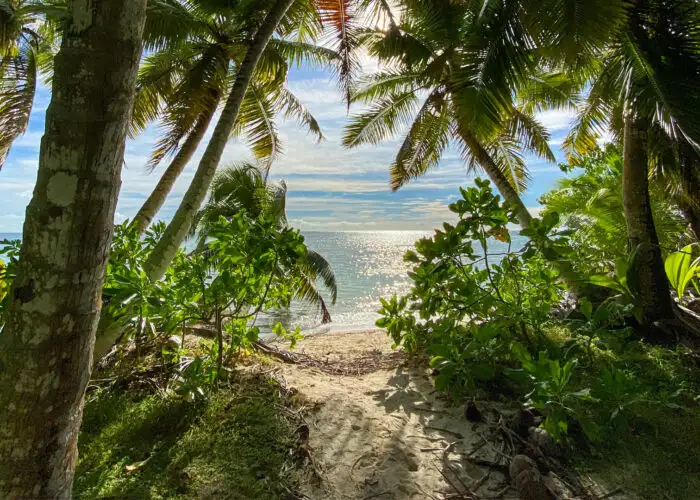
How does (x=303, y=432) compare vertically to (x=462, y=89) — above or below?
below

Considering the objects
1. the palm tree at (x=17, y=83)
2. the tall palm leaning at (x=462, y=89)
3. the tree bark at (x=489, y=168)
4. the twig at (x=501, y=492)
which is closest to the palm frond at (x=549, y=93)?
the tall palm leaning at (x=462, y=89)

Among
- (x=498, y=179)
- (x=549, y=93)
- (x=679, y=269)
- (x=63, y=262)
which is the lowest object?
(x=63, y=262)

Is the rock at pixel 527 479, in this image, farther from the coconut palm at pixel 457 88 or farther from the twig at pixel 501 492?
the coconut palm at pixel 457 88

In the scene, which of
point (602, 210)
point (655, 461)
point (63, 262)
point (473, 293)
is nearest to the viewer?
point (63, 262)

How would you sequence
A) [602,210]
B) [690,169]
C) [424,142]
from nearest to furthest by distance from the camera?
[690,169], [602,210], [424,142]

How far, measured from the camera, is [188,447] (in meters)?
2.54

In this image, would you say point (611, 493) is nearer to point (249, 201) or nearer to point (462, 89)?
point (462, 89)

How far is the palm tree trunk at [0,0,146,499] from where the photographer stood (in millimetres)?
1341

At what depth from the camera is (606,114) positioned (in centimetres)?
913

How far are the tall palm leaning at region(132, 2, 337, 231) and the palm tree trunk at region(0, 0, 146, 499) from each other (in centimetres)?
368

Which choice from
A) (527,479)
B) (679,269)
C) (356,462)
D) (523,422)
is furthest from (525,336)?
(356,462)

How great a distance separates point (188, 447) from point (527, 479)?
225 cm

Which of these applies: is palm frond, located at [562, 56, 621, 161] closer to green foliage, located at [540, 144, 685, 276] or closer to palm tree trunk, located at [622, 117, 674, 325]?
green foliage, located at [540, 144, 685, 276]

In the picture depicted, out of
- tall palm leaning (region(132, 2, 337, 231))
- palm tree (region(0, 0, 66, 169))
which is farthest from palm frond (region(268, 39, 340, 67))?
palm tree (region(0, 0, 66, 169))
